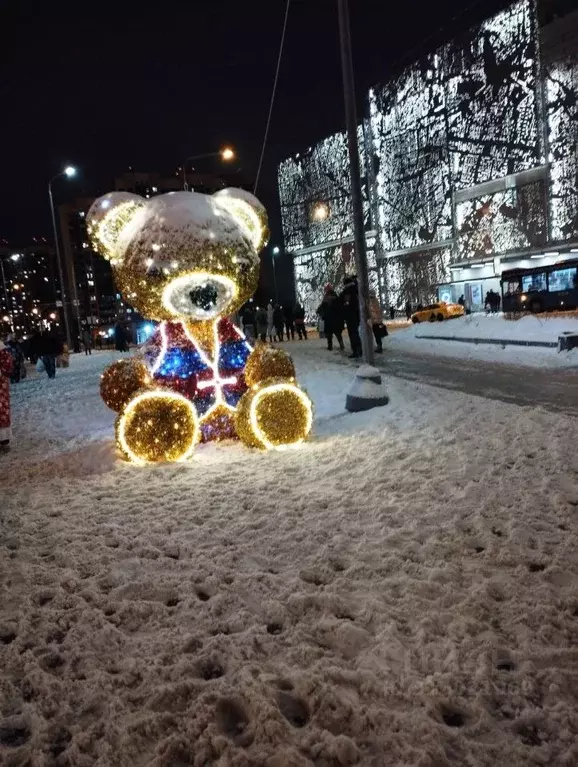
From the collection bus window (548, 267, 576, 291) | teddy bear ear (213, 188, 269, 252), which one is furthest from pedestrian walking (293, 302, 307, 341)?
teddy bear ear (213, 188, 269, 252)

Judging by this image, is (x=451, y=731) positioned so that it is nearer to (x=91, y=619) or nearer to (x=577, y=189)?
(x=91, y=619)

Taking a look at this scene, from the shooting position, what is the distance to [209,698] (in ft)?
7.79

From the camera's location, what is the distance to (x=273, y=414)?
5.99 m

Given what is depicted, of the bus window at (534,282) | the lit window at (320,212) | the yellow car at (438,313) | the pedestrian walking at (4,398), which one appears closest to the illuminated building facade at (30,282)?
the lit window at (320,212)

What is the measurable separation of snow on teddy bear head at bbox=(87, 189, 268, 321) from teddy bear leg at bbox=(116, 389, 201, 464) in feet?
2.96

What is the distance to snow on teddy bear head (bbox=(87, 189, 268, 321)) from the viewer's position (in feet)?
18.6

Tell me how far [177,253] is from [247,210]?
1.36m

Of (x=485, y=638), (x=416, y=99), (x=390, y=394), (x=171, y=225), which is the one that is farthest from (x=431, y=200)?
(x=485, y=638)

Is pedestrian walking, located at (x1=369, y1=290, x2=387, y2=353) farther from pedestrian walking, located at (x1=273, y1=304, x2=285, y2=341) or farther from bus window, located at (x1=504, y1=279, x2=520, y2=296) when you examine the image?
bus window, located at (x1=504, y1=279, x2=520, y2=296)

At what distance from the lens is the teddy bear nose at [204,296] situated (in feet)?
19.0

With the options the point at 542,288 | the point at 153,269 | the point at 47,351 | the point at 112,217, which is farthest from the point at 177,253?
the point at 542,288

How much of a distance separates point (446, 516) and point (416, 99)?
4807cm

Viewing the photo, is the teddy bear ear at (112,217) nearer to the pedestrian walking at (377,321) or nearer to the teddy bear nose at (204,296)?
the teddy bear nose at (204,296)

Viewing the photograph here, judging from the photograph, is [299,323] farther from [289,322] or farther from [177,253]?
[177,253]
